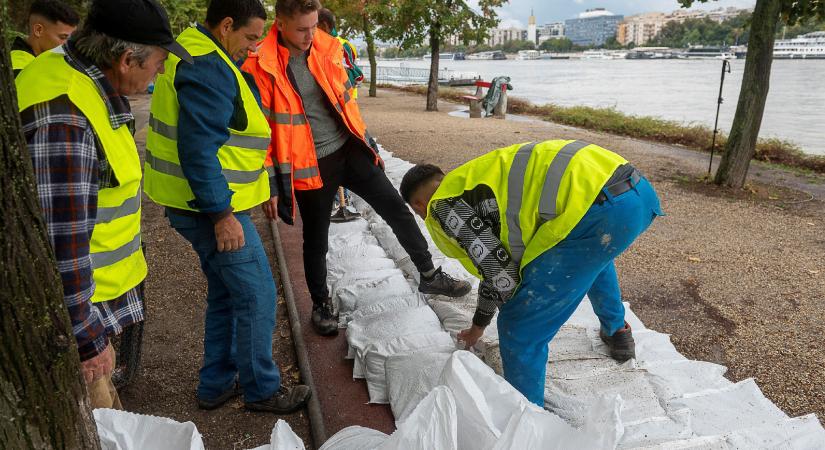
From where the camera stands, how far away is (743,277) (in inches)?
159

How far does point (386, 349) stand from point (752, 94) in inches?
218

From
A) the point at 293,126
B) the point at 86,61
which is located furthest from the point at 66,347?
the point at 293,126

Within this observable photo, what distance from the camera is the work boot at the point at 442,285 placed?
3.17 meters

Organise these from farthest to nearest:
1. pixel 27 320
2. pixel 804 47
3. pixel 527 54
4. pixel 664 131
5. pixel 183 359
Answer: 1. pixel 527 54
2. pixel 804 47
3. pixel 664 131
4. pixel 183 359
5. pixel 27 320

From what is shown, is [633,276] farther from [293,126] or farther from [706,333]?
[293,126]

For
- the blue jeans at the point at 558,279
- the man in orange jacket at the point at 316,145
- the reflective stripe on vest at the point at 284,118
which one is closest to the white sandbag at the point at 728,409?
the blue jeans at the point at 558,279

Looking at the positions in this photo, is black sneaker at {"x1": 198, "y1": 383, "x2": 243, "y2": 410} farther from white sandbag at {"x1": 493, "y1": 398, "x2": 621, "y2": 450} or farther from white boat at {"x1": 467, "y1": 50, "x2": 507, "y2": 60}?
white boat at {"x1": 467, "y1": 50, "x2": 507, "y2": 60}

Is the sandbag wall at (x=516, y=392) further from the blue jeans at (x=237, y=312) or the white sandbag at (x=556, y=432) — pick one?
the blue jeans at (x=237, y=312)

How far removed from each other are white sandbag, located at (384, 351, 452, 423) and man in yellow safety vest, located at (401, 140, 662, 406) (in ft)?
1.32

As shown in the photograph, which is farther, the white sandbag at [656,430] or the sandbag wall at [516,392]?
the white sandbag at [656,430]

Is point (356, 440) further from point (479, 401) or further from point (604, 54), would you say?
point (604, 54)

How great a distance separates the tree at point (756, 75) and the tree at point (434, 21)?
987 centimetres

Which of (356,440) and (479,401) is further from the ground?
(479,401)

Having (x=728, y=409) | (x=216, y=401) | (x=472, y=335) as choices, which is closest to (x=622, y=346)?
(x=728, y=409)
